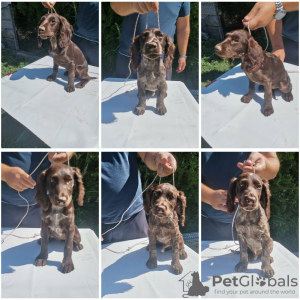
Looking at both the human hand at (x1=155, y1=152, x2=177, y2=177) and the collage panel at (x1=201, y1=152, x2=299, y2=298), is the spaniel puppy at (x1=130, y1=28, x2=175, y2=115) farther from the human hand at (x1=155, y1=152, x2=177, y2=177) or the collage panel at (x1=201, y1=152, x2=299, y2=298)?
the collage panel at (x1=201, y1=152, x2=299, y2=298)

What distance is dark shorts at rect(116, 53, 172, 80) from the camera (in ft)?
13.9

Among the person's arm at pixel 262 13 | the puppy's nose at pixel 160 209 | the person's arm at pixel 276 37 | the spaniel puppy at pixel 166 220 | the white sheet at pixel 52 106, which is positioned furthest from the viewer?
the person's arm at pixel 276 37

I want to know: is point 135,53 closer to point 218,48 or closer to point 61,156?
point 218,48

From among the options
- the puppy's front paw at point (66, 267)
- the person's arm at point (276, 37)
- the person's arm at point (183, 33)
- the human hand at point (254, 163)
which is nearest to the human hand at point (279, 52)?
the person's arm at point (276, 37)

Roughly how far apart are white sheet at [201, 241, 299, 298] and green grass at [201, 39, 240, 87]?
1599 mm

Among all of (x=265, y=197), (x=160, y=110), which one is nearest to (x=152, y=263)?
(x=265, y=197)

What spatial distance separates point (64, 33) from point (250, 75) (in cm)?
169

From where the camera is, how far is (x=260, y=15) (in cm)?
422

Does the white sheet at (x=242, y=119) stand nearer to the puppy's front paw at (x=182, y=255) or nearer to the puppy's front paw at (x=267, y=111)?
the puppy's front paw at (x=267, y=111)

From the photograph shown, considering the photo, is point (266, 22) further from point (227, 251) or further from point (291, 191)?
point (227, 251)

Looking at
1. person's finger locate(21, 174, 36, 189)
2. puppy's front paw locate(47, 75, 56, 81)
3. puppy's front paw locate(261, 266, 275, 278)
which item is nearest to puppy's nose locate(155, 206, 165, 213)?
puppy's front paw locate(261, 266, 275, 278)

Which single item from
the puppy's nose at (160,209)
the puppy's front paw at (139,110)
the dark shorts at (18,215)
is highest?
the puppy's front paw at (139,110)

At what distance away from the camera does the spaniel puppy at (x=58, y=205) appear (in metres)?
3.78

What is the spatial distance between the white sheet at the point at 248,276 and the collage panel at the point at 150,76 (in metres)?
1.06
